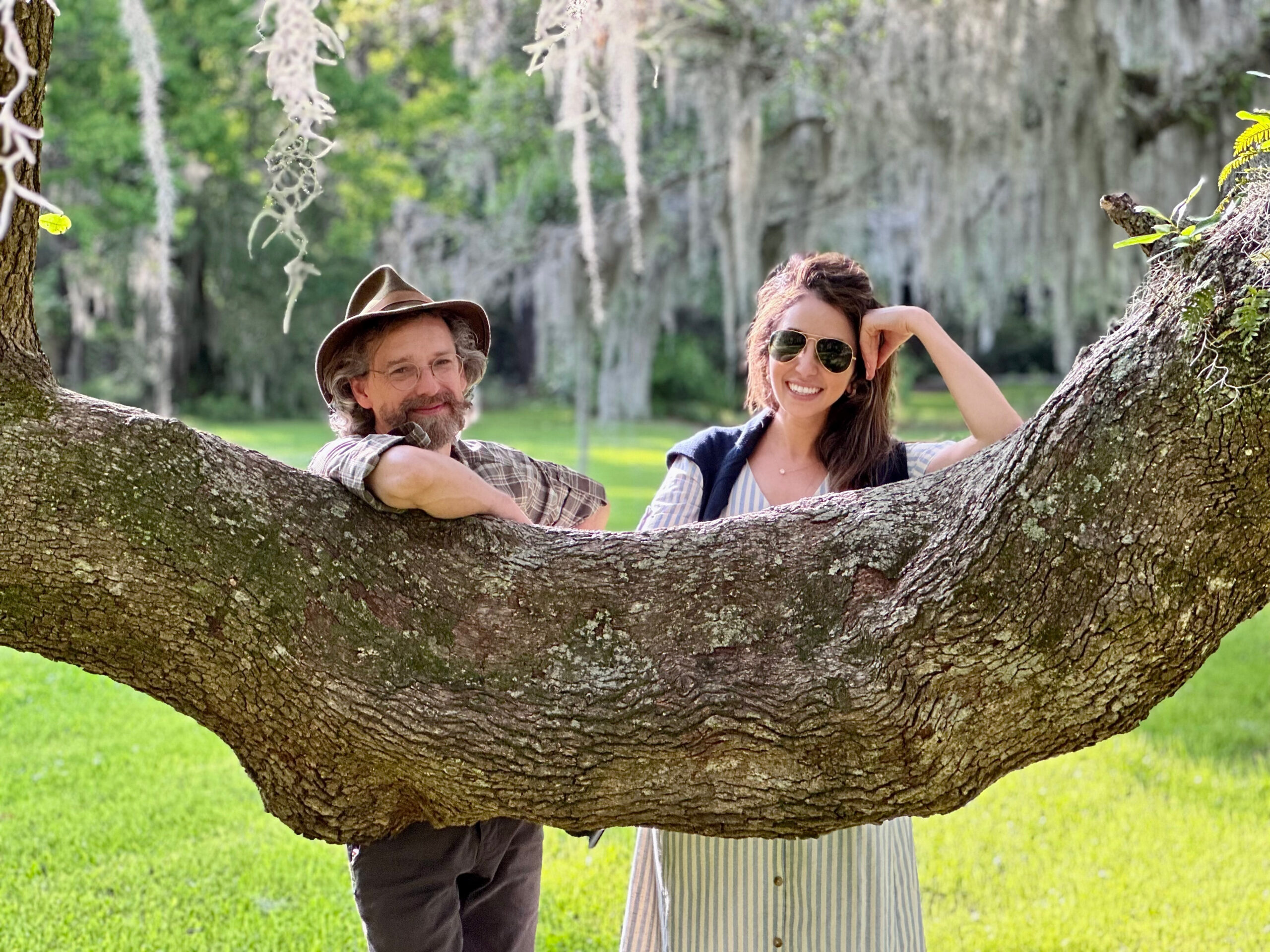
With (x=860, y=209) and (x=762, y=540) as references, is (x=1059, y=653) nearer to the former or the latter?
(x=762, y=540)

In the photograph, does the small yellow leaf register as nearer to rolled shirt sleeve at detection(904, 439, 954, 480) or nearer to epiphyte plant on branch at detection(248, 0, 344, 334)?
epiphyte plant on branch at detection(248, 0, 344, 334)

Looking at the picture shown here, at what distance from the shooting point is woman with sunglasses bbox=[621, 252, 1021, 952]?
99.8 inches

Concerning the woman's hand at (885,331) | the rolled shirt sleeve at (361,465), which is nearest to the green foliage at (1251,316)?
the woman's hand at (885,331)

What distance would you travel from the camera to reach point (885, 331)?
8.54 feet

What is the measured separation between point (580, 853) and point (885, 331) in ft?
9.29

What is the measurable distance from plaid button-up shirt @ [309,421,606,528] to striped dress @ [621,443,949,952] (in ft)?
0.52

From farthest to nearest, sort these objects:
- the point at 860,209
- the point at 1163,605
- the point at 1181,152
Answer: the point at 860,209 → the point at 1181,152 → the point at 1163,605

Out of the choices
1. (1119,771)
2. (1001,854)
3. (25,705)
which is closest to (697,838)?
(1001,854)

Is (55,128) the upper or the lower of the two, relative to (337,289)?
upper

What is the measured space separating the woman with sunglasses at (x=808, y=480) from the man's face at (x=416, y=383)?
1.66ft

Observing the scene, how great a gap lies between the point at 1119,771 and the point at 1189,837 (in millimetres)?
820

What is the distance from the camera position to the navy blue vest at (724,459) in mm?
2646

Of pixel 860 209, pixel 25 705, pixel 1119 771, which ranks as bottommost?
pixel 25 705

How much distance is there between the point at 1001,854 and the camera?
4.62 m
